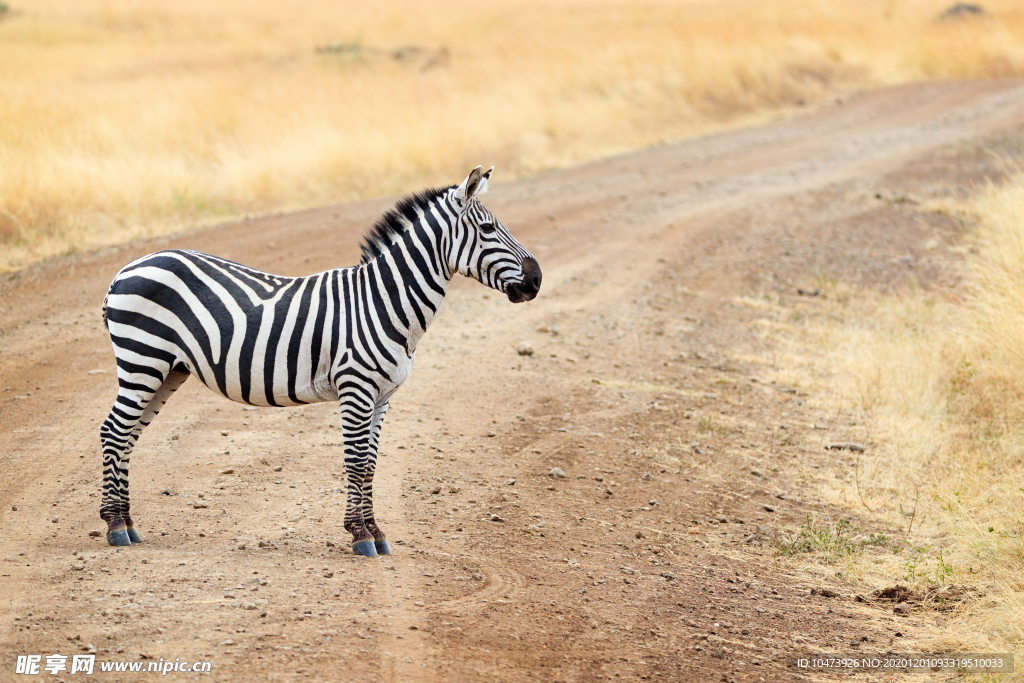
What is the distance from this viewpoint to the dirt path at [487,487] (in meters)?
4.36

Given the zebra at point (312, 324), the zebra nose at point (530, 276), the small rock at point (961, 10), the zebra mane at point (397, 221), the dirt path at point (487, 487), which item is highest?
the small rock at point (961, 10)

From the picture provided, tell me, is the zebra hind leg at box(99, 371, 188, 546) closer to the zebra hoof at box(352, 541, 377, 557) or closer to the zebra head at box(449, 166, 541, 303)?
the zebra hoof at box(352, 541, 377, 557)

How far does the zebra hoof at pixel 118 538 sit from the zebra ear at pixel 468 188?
2511 mm

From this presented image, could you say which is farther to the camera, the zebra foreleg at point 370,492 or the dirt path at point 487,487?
the zebra foreleg at point 370,492

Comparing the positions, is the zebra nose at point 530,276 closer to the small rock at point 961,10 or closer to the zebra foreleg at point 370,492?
the zebra foreleg at point 370,492

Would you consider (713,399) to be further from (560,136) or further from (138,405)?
(560,136)

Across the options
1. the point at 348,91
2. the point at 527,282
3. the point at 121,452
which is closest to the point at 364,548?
the point at 121,452

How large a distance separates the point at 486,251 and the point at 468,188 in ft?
1.13

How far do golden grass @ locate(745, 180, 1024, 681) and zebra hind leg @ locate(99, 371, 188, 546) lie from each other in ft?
14.2

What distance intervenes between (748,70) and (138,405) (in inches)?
823

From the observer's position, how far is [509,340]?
930cm

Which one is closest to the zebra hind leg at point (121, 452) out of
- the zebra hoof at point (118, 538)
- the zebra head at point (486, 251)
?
the zebra hoof at point (118, 538)

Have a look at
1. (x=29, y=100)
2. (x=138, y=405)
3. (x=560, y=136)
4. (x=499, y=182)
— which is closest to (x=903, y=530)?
(x=138, y=405)

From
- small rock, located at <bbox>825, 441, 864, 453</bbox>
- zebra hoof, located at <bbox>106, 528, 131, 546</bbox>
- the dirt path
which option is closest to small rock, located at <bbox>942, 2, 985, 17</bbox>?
the dirt path
